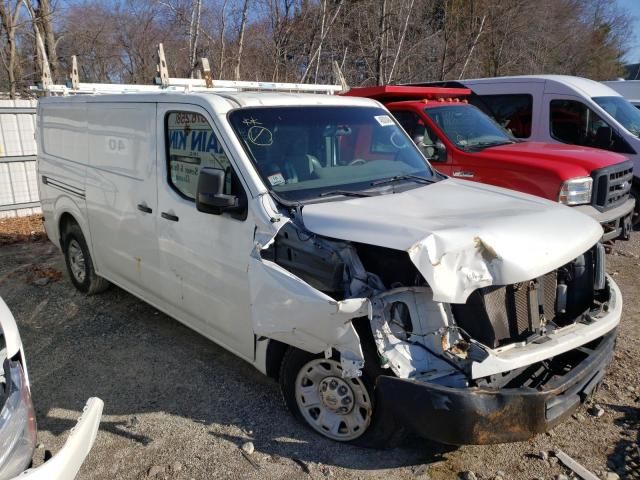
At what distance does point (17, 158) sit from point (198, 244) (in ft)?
25.0

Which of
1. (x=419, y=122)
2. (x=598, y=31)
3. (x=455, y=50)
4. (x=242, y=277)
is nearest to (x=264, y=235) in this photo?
(x=242, y=277)

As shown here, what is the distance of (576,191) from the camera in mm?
6117

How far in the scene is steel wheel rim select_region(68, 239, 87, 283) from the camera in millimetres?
5714

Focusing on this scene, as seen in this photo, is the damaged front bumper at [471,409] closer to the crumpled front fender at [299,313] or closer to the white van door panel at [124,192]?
the crumpled front fender at [299,313]

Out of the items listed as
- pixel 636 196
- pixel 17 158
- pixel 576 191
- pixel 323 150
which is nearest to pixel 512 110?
pixel 636 196

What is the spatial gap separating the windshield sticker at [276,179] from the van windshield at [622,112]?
23.0 ft

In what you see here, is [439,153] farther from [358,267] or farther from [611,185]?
[358,267]

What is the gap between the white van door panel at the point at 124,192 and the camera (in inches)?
168

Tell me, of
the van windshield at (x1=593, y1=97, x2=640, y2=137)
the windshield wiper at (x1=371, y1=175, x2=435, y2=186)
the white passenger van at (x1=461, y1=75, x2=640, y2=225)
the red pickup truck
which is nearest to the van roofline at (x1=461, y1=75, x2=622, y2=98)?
the white passenger van at (x1=461, y1=75, x2=640, y2=225)

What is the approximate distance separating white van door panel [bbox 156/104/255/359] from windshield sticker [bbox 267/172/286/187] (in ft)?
0.95

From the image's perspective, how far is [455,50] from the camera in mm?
20016

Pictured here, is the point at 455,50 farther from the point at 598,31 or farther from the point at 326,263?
the point at 326,263

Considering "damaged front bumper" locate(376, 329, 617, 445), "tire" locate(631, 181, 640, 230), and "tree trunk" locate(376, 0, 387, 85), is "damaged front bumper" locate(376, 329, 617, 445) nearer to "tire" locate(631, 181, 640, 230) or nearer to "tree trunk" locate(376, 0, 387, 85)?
"tire" locate(631, 181, 640, 230)

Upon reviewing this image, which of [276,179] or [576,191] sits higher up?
[276,179]
